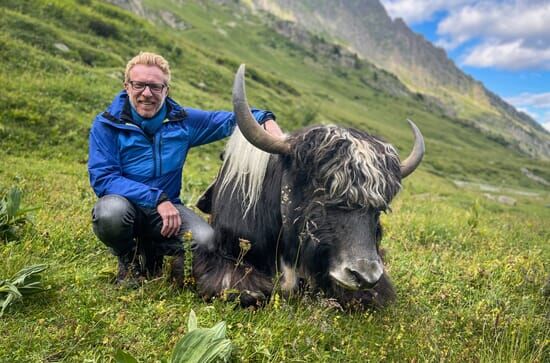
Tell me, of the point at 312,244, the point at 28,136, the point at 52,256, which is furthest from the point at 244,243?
the point at 28,136

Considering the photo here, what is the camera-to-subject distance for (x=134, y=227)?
4.35 meters

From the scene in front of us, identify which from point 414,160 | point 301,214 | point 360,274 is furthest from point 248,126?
point 414,160

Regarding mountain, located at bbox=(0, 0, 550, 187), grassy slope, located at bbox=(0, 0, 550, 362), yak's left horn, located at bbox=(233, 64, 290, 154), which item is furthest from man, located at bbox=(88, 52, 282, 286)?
mountain, located at bbox=(0, 0, 550, 187)

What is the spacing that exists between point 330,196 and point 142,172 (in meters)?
1.95

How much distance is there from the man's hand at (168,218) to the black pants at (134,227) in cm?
24

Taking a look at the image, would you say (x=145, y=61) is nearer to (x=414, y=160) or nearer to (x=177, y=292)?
(x=177, y=292)

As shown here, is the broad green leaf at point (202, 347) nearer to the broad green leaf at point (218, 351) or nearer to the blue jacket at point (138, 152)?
the broad green leaf at point (218, 351)

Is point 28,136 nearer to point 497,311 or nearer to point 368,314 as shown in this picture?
point 368,314

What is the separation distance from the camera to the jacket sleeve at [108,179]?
4.09 metres

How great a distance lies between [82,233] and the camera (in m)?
5.12

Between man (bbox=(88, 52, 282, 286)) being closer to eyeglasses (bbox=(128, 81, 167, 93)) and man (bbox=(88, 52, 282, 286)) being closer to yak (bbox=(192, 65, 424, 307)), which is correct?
eyeglasses (bbox=(128, 81, 167, 93))

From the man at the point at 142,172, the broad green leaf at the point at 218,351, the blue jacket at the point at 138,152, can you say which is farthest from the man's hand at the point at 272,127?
the broad green leaf at the point at 218,351

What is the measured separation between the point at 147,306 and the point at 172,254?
0.95 m

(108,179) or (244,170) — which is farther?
(244,170)
